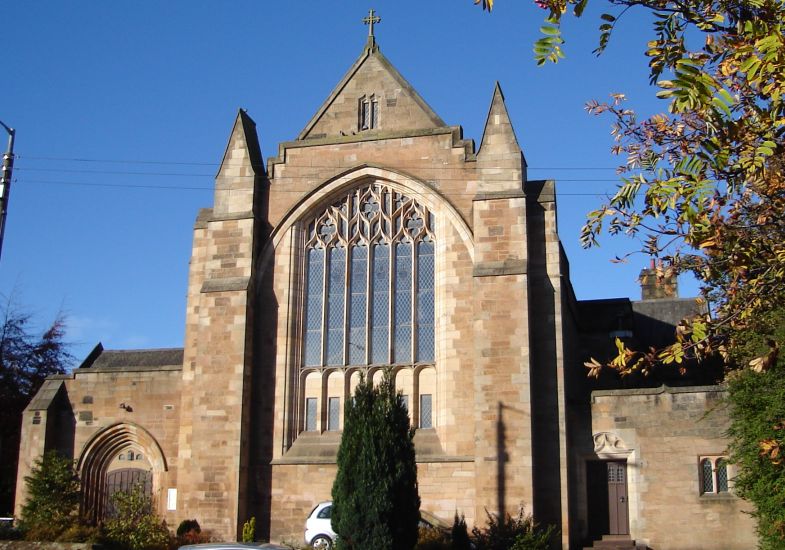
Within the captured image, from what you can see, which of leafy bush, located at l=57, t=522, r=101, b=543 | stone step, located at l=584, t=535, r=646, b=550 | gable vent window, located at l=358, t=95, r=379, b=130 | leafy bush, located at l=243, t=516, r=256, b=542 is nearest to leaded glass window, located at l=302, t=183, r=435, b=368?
gable vent window, located at l=358, t=95, r=379, b=130

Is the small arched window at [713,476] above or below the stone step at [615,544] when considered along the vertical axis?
above

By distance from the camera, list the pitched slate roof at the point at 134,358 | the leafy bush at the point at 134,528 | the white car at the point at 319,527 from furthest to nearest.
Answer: the pitched slate roof at the point at 134,358 → the white car at the point at 319,527 → the leafy bush at the point at 134,528

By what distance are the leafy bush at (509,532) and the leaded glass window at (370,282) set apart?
4.65 meters

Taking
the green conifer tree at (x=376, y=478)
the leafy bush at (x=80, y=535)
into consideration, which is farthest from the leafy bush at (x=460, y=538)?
the leafy bush at (x=80, y=535)

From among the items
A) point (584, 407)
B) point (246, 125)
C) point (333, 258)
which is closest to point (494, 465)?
point (584, 407)

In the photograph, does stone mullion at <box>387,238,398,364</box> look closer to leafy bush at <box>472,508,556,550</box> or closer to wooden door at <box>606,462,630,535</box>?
leafy bush at <box>472,508,556,550</box>

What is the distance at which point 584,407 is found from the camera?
78.8 ft

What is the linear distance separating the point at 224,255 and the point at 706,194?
1847cm

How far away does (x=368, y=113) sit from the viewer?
26984 mm

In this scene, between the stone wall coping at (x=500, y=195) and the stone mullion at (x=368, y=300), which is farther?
the stone mullion at (x=368, y=300)

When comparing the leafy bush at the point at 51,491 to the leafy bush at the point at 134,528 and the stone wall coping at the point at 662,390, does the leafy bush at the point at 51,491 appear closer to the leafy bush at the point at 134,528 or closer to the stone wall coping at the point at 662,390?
the leafy bush at the point at 134,528

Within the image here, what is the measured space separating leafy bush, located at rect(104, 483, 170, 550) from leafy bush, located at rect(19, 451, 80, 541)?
6.07ft

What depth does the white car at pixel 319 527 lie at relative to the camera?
21875 millimetres

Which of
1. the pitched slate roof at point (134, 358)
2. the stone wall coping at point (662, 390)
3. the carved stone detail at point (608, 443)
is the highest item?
the pitched slate roof at point (134, 358)
